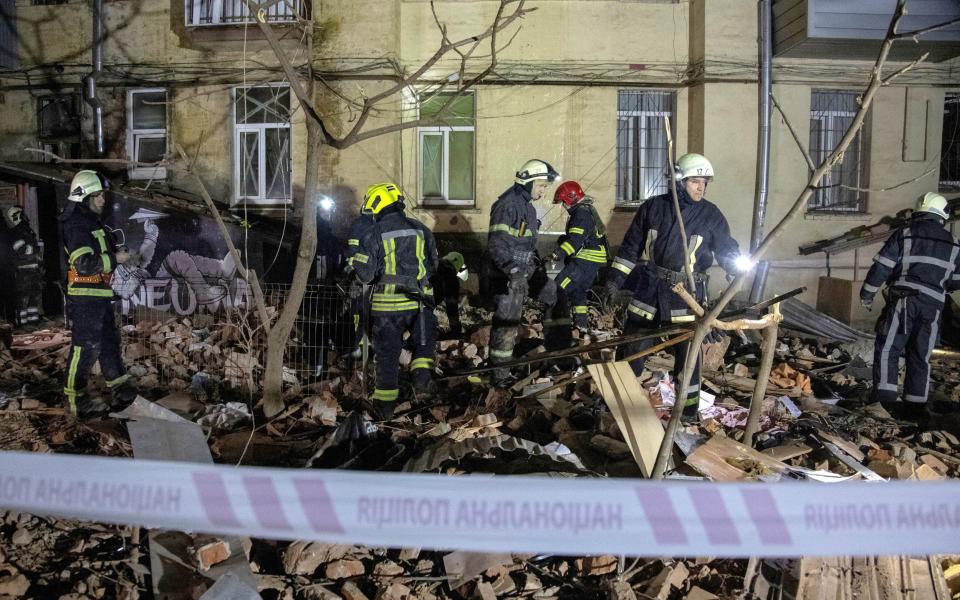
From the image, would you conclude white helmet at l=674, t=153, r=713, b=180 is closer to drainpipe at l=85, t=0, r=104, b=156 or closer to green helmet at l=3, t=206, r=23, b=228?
green helmet at l=3, t=206, r=23, b=228

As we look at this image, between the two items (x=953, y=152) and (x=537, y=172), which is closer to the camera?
(x=537, y=172)

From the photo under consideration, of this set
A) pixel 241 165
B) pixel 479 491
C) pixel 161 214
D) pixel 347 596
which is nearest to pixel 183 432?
pixel 347 596

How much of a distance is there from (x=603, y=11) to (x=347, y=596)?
9.89 meters

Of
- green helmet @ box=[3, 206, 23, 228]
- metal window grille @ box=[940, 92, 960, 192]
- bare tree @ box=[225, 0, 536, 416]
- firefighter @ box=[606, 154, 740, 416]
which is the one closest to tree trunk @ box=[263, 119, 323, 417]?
bare tree @ box=[225, 0, 536, 416]

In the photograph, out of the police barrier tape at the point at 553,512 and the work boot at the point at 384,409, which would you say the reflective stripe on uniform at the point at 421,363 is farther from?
the police barrier tape at the point at 553,512

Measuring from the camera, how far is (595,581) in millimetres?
3119

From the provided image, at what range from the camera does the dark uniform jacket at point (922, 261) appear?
18.6 ft

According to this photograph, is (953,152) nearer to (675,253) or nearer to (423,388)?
(675,253)

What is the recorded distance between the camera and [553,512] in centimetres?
214

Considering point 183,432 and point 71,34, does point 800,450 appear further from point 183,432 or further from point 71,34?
point 71,34

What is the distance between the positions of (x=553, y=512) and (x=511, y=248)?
4188 millimetres

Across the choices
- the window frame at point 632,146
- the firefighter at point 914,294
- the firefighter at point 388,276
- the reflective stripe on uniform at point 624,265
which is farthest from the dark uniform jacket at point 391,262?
the window frame at point 632,146

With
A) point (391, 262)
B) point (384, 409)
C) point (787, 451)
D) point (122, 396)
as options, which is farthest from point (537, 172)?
point (122, 396)

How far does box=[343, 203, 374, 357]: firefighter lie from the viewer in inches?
214
